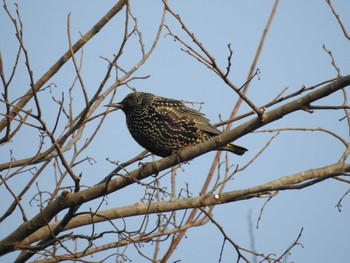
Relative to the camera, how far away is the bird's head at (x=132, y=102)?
663cm

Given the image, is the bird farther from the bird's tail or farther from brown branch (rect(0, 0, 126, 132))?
brown branch (rect(0, 0, 126, 132))

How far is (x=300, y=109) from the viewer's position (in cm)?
380

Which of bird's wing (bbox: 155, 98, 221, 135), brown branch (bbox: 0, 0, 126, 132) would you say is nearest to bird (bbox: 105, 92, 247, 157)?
bird's wing (bbox: 155, 98, 221, 135)

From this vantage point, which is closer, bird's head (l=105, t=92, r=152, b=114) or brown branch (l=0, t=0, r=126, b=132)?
brown branch (l=0, t=0, r=126, b=132)

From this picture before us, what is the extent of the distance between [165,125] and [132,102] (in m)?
0.58

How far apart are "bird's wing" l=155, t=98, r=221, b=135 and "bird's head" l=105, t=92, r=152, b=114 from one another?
9.0 inches

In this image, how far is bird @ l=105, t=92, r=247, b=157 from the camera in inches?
247

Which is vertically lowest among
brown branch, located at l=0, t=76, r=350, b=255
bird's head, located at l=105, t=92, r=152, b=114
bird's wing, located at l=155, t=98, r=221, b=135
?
brown branch, located at l=0, t=76, r=350, b=255

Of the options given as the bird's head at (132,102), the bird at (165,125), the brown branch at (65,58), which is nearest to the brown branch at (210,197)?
the brown branch at (65,58)

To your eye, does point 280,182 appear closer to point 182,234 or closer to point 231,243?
point 231,243

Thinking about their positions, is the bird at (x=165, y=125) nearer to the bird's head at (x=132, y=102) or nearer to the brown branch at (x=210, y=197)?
the bird's head at (x=132, y=102)

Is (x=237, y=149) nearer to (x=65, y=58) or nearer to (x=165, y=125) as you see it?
(x=165, y=125)

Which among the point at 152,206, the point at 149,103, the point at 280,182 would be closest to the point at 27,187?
the point at 152,206

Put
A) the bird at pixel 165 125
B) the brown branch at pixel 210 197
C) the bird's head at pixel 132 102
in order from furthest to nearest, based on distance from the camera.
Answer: the bird's head at pixel 132 102, the bird at pixel 165 125, the brown branch at pixel 210 197
